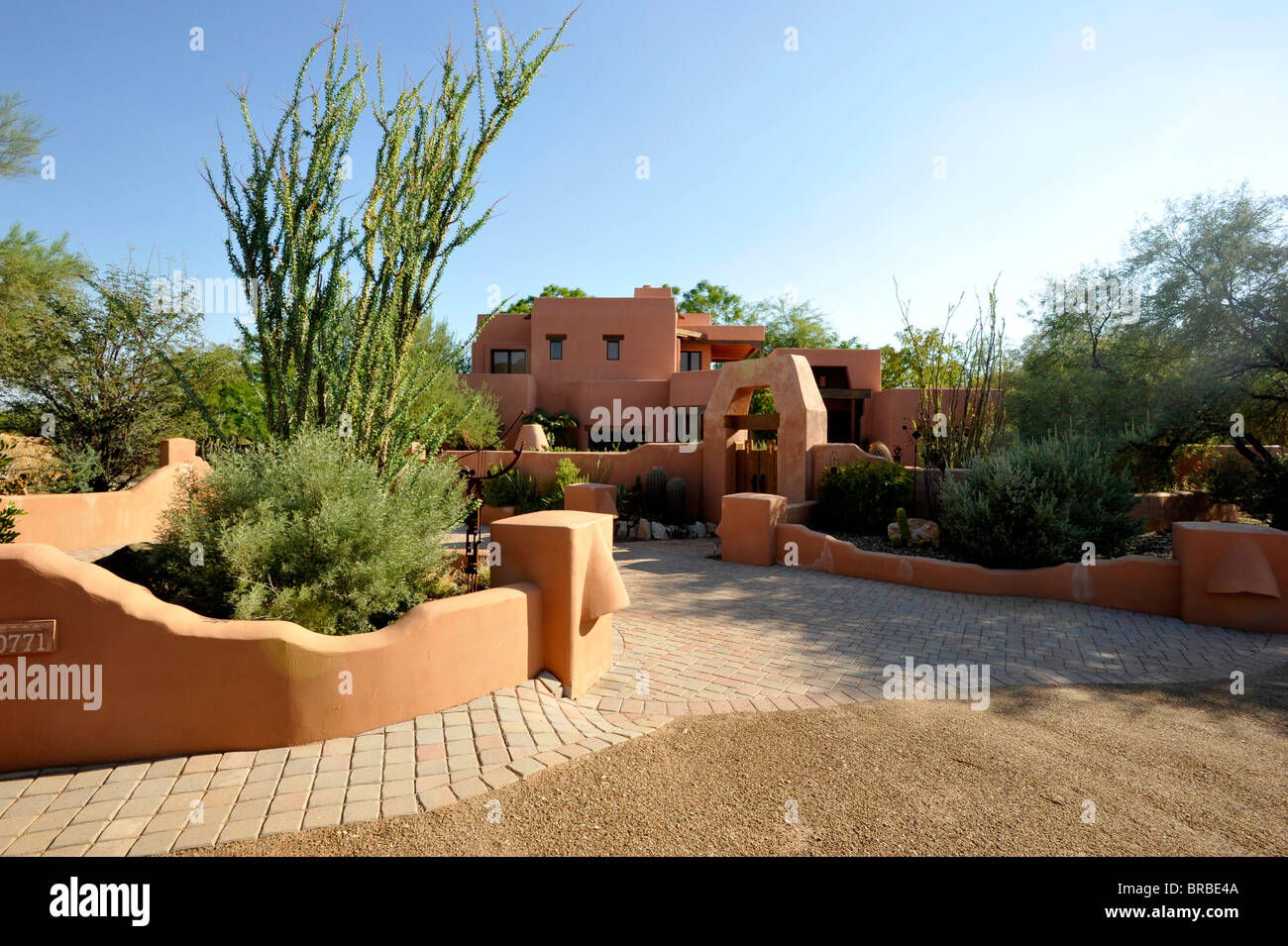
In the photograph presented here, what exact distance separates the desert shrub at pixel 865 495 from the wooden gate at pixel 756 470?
1442 millimetres

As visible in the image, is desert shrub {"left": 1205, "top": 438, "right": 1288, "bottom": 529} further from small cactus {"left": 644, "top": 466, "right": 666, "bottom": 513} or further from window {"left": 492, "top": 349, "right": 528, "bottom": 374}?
window {"left": 492, "top": 349, "right": 528, "bottom": 374}

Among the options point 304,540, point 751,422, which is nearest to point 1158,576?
point 751,422

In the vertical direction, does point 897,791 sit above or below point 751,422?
below

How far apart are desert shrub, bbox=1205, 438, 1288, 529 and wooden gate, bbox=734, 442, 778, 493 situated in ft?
25.0

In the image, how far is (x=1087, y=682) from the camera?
5.03m

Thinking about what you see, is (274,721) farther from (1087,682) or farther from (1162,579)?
(1162,579)

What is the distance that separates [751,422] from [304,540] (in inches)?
400

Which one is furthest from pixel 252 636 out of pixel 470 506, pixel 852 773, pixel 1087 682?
pixel 1087 682

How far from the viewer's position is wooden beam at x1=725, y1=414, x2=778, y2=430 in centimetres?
1274

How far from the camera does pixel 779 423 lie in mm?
12211

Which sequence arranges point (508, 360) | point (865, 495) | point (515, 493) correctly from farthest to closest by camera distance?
1. point (508, 360)
2. point (515, 493)
3. point (865, 495)

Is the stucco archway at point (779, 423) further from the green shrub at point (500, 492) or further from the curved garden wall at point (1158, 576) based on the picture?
the green shrub at point (500, 492)

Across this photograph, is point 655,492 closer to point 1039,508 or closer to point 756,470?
point 756,470
